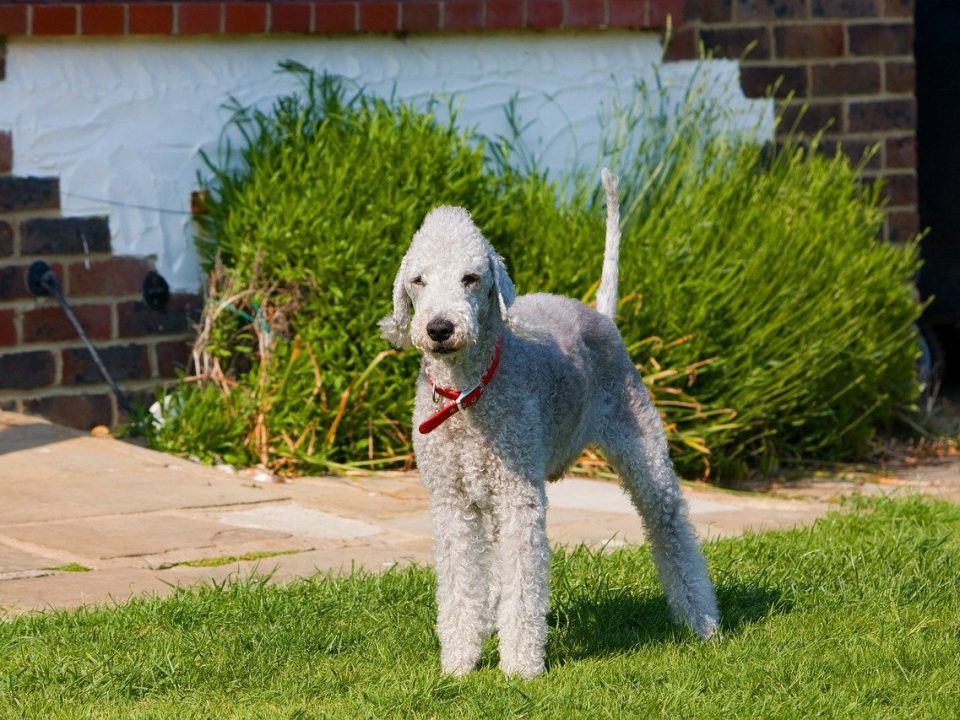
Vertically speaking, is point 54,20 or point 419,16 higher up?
point 419,16

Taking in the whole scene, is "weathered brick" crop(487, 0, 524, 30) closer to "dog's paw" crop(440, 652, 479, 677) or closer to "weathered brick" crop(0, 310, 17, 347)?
"weathered brick" crop(0, 310, 17, 347)

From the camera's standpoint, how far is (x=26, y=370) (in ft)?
23.9

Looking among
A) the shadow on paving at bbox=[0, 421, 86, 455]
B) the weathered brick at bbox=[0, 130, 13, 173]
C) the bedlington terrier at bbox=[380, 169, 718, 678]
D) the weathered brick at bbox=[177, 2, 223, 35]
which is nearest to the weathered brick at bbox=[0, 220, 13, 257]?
the weathered brick at bbox=[0, 130, 13, 173]

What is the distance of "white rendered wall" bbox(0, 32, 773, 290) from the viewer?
292 inches

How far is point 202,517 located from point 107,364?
5.76 ft

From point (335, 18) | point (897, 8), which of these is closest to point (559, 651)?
point (335, 18)

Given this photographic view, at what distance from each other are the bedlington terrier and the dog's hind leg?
0.11 meters

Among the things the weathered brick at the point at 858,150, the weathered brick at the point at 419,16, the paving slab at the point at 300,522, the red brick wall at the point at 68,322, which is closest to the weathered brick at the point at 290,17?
the weathered brick at the point at 419,16

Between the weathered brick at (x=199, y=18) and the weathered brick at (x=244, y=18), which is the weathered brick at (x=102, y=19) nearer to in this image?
the weathered brick at (x=199, y=18)

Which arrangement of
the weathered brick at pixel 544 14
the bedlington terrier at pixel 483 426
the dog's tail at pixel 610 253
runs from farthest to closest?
the weathered brick at pixel 544 14 < the dog's tail at pixel 610 253 < the bedlington terrier at pixel 483 426

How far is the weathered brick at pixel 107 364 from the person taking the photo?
740 centimetres

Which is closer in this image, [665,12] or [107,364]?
[107,364]

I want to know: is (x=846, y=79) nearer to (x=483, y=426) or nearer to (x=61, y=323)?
(x=61, y=323)

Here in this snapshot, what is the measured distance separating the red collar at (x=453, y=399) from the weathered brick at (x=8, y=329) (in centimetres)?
→ 361
